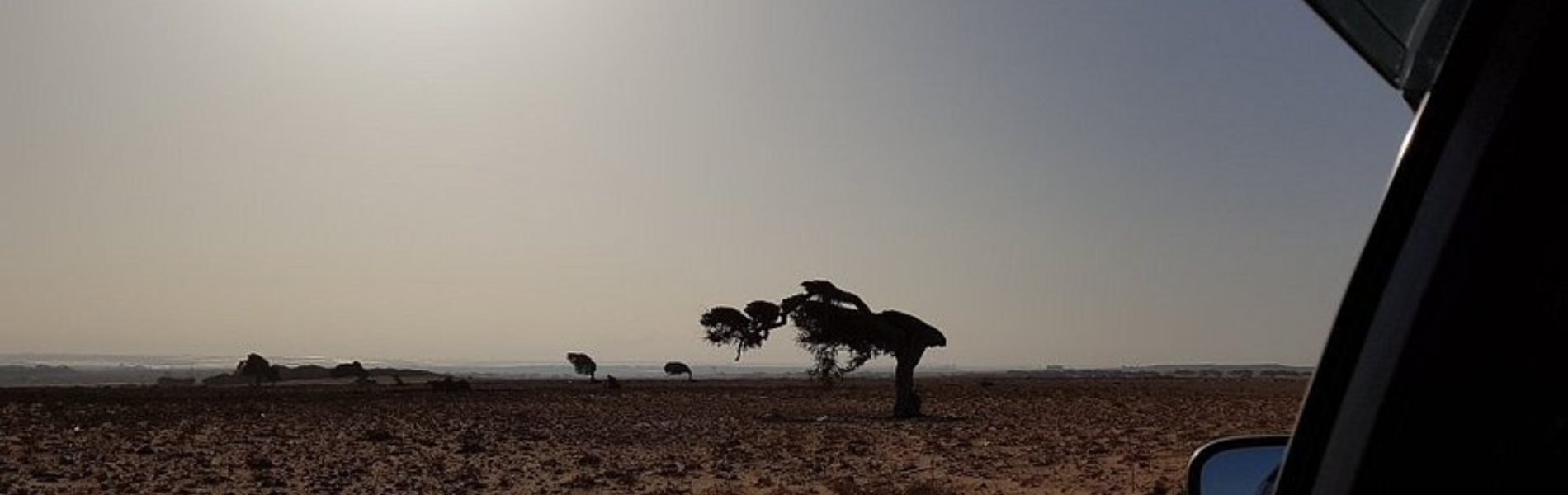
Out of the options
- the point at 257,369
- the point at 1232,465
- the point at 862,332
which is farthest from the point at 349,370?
the point at 1232,465

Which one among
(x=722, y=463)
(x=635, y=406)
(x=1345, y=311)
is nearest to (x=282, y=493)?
(x=722, y=463)

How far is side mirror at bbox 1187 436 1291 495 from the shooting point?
1.98 m

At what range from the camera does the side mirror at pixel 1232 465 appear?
6.50 ft

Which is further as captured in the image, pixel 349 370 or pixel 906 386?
pixel 349 370

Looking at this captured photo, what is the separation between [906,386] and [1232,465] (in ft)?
97.5

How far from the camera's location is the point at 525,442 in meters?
Answer: 22.6

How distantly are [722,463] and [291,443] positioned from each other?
30.7ft

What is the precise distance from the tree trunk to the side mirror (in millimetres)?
28967

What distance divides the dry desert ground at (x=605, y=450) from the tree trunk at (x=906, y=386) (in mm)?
872

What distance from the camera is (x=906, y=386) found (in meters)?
31.4

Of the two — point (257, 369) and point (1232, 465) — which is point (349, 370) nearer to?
point (257, 369)

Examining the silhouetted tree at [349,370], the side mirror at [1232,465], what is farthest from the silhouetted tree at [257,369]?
the side mirror at [1232,465]

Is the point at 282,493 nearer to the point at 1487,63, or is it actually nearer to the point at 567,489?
the point at 567,489

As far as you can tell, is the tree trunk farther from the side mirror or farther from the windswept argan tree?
the side mirror
